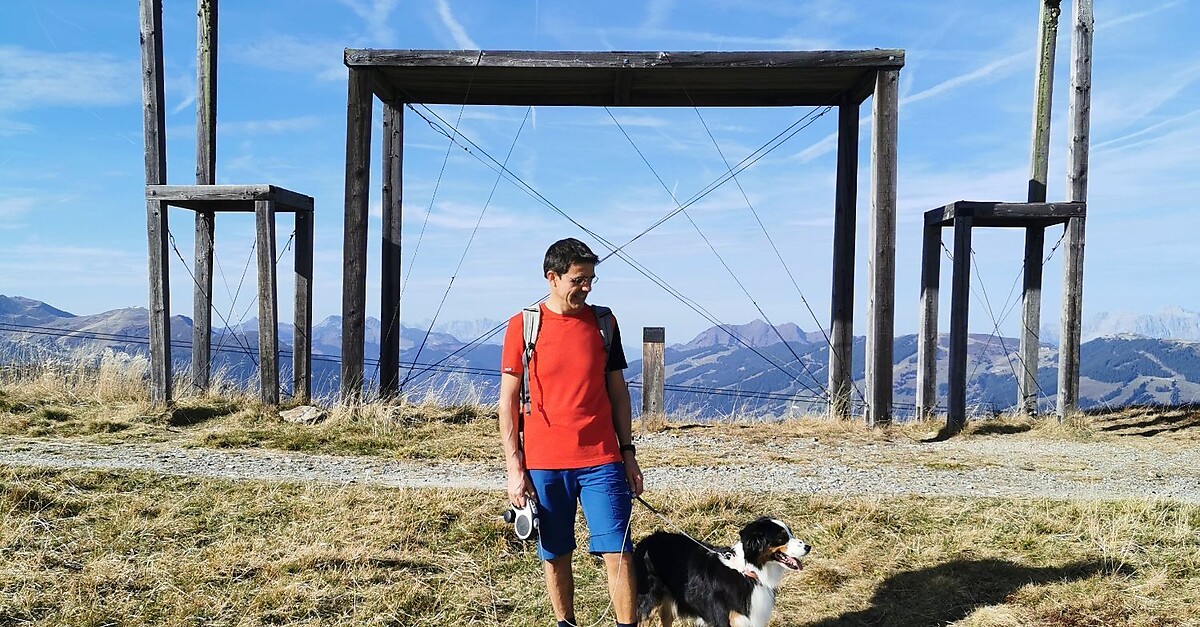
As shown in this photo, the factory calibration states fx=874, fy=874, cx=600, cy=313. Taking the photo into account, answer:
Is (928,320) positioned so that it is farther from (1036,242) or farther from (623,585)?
(623,585)

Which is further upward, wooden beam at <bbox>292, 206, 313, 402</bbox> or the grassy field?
wooden beam at <bbox>292, 206, 313, 402</bbox>

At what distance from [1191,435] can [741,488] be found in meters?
6.76

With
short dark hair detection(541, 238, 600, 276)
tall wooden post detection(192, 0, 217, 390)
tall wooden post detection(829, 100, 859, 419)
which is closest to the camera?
short dark hair detection(541, 238, 600, 276)

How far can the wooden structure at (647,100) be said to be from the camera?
35.5 ft

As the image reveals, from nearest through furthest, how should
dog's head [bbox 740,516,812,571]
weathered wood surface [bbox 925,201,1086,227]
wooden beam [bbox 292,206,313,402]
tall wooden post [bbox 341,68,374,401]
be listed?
1. dog's head [bbox 740,516,812,571]
2. weathered wood surface [bbox 925,201,1086,227]
3. tall wooden post [bbox 341,68,374,401]
4. wooden beam [bbox 292,206,313,402]

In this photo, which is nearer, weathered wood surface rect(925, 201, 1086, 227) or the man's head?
the man's head

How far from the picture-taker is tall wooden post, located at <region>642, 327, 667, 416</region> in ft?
35.2

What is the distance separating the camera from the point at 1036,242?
473 inches

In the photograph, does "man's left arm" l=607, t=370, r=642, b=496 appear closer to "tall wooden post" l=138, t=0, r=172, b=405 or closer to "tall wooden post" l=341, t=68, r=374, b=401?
"tall wooden post" l=341, t=68, r=374, b=401

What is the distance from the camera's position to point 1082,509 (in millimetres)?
6449

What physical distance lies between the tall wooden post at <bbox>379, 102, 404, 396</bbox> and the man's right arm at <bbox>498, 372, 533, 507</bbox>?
26.8 ft

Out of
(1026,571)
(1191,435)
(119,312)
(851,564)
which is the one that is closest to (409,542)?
(851,564)

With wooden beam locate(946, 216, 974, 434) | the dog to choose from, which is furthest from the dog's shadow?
wooden beam locate(946, 216, 974, 434)

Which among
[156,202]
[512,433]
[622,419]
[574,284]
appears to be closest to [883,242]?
[622,419]
